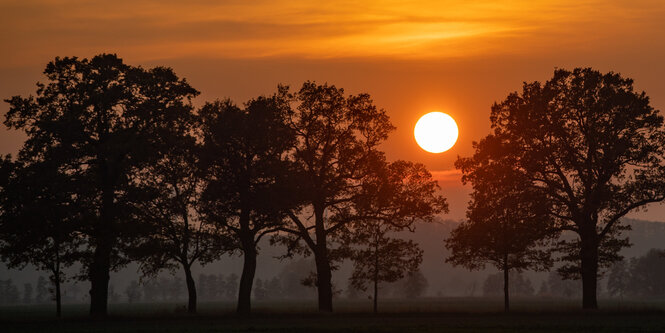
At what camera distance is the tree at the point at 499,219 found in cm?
6397

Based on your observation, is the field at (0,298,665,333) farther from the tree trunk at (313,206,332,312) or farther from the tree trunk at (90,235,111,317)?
the tree trunk at (313,206,332,312)

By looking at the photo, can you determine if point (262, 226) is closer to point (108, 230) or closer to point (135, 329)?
point (108, 230)

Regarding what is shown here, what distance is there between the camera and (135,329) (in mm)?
46844

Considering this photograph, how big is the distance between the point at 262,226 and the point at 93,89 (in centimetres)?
1570

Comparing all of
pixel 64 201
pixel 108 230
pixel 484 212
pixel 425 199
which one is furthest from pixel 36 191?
pixel 484 212

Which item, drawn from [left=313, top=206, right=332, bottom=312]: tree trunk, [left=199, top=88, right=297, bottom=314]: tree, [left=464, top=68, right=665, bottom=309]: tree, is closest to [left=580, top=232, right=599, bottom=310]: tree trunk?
[left=464, top=68, right=665, bottom=309]: tree

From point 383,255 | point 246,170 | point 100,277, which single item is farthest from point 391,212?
point 100,277

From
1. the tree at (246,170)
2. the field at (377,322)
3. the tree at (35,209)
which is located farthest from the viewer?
the tree at (246,170)

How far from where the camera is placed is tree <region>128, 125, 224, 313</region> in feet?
200

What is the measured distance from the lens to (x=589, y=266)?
64188mm

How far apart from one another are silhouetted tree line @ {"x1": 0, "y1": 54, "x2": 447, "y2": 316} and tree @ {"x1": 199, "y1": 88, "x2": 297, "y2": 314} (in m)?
0.10

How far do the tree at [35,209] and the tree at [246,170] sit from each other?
9710 mm

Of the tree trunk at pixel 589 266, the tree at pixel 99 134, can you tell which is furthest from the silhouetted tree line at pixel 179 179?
the tree trunk at pixel 589 266

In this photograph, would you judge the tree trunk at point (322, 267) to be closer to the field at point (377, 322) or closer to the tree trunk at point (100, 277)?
the field at point (377, 322)
